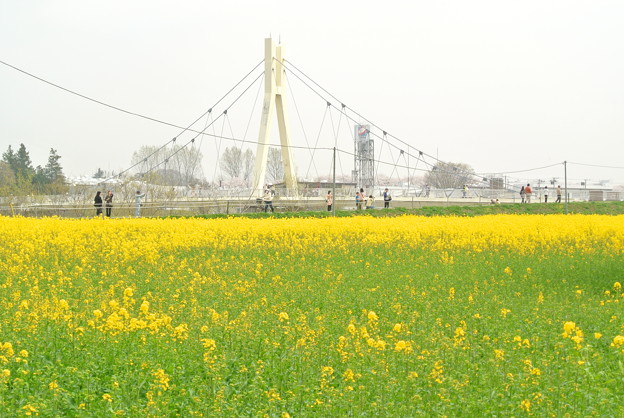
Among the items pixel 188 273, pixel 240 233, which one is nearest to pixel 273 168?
pixel 240 233

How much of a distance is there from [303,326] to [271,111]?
3073 centimetres

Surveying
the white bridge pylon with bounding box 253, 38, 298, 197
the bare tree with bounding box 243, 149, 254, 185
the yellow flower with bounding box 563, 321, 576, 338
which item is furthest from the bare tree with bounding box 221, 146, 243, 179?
the yellow flower with bounding box 563, 321, 576, 338

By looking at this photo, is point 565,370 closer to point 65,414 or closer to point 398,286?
point 65,414

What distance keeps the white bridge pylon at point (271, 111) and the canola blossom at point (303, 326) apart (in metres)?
20.2

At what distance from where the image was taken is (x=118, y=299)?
971cm

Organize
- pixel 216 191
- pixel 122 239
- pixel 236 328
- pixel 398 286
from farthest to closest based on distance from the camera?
pixel 216 191 < pixel 122 239 < pixel 398 286 < pixel 236 328

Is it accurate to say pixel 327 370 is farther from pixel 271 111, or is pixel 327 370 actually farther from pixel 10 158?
pixel 10 158

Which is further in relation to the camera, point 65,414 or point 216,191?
point 216,191

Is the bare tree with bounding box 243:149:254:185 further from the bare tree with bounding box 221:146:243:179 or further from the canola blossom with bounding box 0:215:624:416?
the canola blossom with bounding box 0:215:624:416

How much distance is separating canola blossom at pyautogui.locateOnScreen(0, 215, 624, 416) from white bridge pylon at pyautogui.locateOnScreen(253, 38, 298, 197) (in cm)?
2021

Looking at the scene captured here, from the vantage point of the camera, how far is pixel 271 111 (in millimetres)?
37844

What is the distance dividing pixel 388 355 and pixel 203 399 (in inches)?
76.8

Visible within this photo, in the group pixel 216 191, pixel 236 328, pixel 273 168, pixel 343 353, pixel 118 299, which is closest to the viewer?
pixel 343 353

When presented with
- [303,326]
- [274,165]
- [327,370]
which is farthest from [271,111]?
[274,165]
